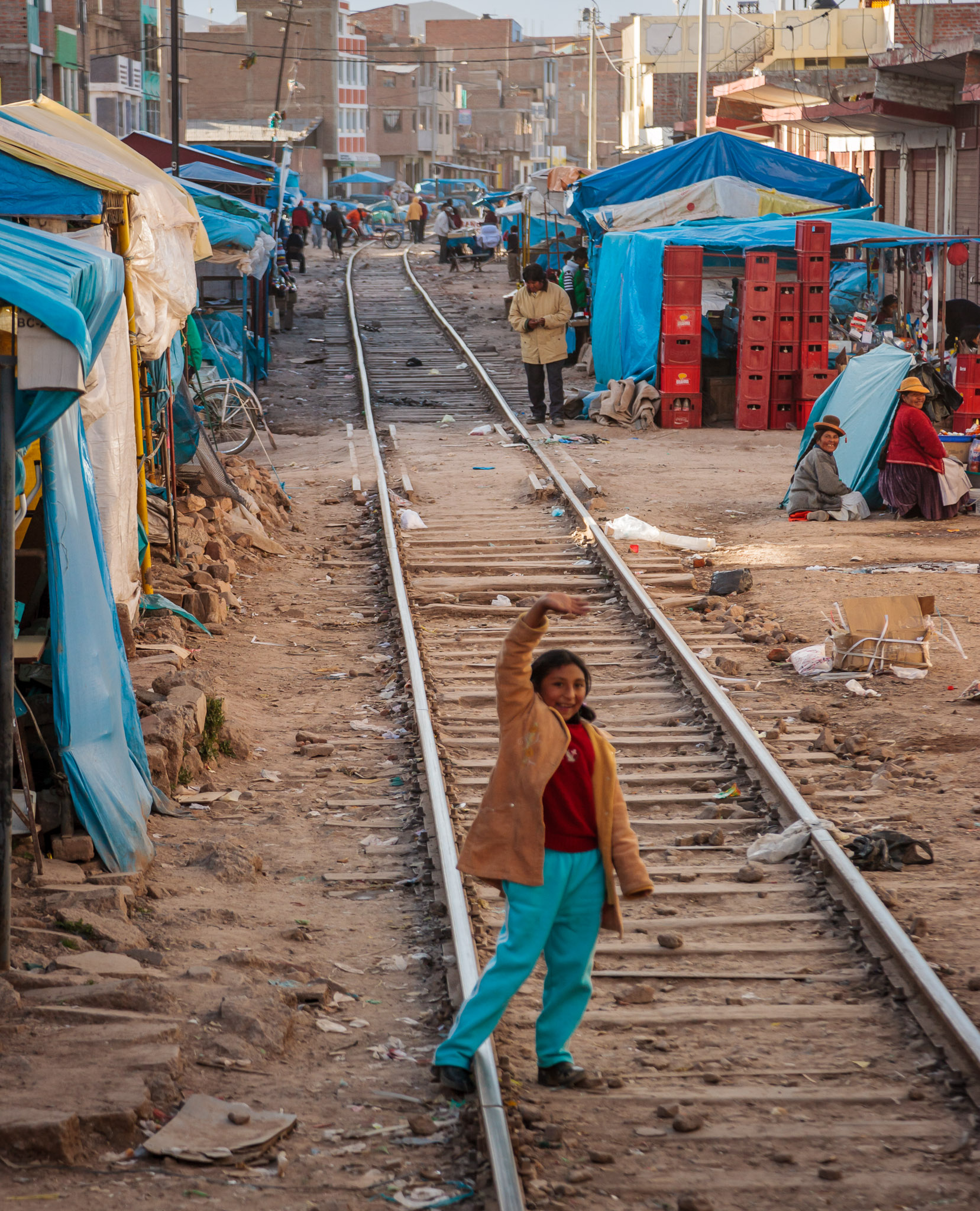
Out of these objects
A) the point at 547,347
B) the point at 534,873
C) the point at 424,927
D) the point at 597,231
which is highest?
the point at 597,231

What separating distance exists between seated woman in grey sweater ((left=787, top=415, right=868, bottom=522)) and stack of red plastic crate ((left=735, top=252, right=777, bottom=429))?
211 inches

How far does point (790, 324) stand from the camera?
19656 millimetres

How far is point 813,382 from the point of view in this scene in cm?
2008

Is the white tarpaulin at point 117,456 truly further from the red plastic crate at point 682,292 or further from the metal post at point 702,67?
the metal post at point 702,67

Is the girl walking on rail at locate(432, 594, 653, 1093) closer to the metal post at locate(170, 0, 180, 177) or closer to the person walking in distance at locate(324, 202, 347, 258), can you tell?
the metal post at locate(170, 0, 180, 177)

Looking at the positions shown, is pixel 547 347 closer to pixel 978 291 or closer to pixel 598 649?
pixel 978 291

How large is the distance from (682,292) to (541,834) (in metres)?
16.5

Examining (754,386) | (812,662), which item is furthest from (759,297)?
(812,662)

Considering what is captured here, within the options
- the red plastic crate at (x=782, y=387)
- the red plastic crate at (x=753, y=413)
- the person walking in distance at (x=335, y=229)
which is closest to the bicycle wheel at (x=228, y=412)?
the red plastic crate at (x=753, y=413)

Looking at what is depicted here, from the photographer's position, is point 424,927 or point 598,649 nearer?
point 424,927

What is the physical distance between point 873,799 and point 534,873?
3448mm

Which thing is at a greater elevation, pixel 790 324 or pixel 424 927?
pixel 790 324

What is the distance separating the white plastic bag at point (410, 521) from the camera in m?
14.4

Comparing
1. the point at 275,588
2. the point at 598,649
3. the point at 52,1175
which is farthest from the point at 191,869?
the point at 275,588
